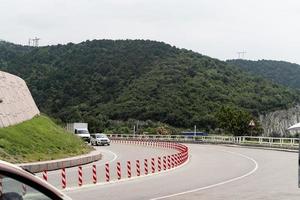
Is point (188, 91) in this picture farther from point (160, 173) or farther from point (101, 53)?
point (160, 173)

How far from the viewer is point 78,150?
37312 mm

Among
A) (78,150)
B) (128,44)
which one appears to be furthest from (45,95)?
(78,150)

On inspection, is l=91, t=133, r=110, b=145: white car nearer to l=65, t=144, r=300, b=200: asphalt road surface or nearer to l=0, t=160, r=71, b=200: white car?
l=65, t=144, r=300, b=200: asphalt road surface

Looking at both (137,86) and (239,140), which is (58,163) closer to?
(239,140)

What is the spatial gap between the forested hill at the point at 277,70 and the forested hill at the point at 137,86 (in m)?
38.8

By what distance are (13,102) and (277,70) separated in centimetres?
14864

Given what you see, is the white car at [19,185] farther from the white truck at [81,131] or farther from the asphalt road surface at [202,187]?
the white truck at [81,131]

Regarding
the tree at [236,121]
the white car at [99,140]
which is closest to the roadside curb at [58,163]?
the white car at [99,140]

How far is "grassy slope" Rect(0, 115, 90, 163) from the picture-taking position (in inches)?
1096

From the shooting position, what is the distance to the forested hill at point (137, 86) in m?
115

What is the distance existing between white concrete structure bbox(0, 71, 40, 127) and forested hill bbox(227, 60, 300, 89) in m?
135

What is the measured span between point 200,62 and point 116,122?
27621 mm

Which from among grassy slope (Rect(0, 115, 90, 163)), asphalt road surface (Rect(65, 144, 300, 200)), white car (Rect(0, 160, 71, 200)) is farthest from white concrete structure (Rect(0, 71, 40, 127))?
white car (Rect(0, 160, 71, 200))

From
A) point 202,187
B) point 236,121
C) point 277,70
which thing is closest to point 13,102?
point 202,187
